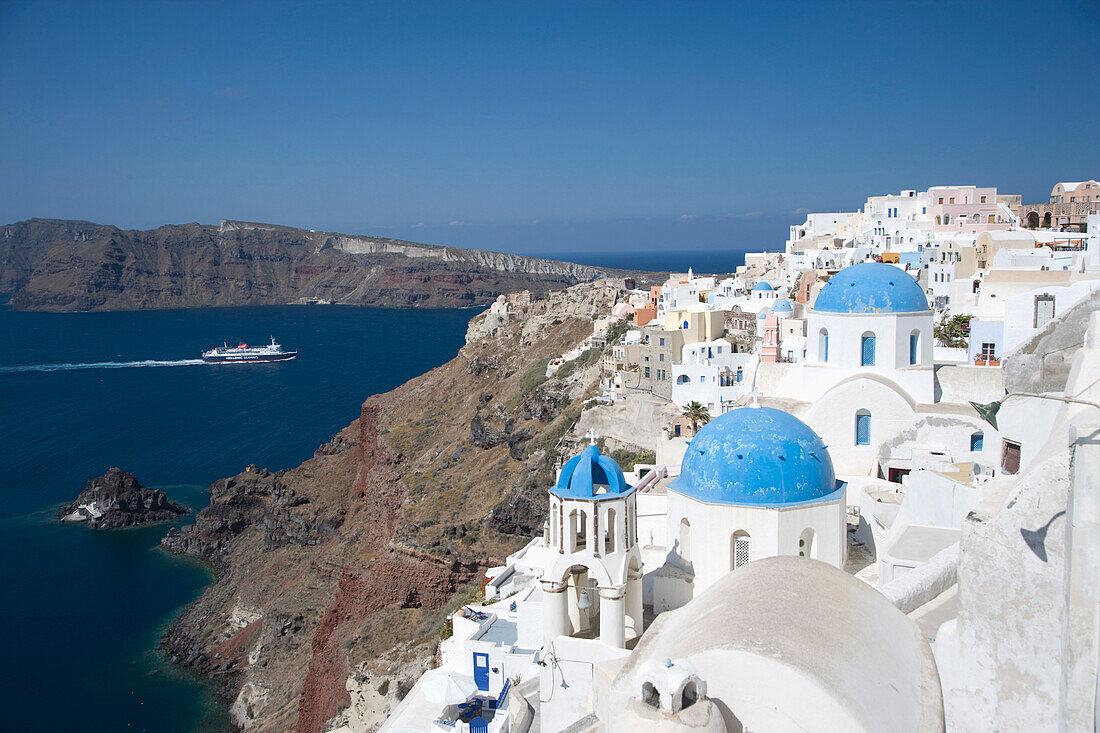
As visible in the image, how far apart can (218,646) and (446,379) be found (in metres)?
30.0

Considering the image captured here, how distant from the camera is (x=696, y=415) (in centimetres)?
3002

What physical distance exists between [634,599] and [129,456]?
189ft

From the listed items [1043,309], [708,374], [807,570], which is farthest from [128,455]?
[807,570]

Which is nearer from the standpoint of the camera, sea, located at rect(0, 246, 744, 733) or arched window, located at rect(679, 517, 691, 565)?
arched window, located at rect(679, 517, 691, 565)

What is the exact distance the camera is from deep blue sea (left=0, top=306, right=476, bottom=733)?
3027cm

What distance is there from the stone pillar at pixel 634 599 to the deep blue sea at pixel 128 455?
23.3 m

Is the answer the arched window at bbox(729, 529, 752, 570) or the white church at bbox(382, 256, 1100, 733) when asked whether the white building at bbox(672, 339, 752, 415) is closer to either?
the white church at bbox(382, 256, 1100, 733)

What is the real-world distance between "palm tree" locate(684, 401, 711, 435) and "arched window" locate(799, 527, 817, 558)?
17566 millimetres

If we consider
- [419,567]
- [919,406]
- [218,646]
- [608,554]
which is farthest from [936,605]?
[218,646]

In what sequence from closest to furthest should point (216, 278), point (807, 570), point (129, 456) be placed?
1. point (807, 570)
2. point (129, 456)
3. point (216, 278)

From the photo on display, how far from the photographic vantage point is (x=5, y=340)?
123 meters

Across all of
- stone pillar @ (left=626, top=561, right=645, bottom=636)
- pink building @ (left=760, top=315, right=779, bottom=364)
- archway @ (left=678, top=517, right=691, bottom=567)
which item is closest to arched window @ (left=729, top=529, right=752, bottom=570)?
archway @ (left=678, top=517, right=691, bottom=567)

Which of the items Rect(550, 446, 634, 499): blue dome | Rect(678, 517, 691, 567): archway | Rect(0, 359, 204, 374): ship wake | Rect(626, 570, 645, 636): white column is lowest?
Rect(0, 359, 204, 374): ship wake

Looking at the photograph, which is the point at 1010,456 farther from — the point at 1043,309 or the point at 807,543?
the point at 1043,309
